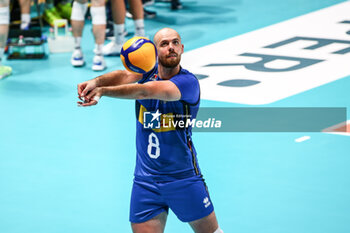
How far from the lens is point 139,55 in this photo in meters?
3.97

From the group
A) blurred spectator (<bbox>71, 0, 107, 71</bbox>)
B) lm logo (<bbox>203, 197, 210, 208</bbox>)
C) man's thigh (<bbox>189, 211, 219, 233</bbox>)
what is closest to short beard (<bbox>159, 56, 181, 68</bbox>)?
lm logo (<bbox>203, 197, 210, 208</bbox>)

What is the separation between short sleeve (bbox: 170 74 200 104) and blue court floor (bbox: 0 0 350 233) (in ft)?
5.63

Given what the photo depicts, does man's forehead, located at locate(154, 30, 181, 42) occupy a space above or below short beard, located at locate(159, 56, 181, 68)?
above

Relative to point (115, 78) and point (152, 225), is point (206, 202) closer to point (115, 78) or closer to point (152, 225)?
point (152, 225)

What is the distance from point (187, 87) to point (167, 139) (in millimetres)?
388

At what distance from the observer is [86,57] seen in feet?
35.3

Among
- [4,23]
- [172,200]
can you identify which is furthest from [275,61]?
[172,200]

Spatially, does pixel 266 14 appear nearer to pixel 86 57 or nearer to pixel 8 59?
pixel 86 57

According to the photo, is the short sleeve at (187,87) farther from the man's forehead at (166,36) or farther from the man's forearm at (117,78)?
the man's forearm at (117,78)

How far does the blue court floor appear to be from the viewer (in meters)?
5.57

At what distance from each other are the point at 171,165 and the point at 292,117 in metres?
3.93

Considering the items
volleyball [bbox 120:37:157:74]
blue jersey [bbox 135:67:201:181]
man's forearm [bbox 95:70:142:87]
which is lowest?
blue jersey [bbox 135:67:201:181]

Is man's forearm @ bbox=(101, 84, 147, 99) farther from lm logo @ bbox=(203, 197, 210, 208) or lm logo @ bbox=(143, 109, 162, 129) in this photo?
lm logo @ bbox=(203, 197, 210, 208)

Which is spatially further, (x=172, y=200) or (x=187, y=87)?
(x=172, y=200)
